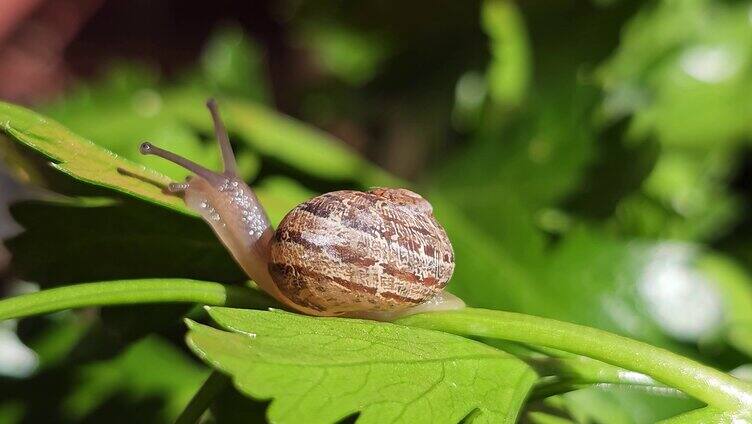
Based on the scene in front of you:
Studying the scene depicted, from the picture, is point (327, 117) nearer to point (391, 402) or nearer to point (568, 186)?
point (568, 186)

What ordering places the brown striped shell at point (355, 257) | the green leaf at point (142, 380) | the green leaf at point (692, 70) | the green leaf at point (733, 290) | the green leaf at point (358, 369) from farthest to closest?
the green leaf at point (692, 70) → the green leaf at point (733, 290) → the green leaf at point (142, 380) → the brown striped shell at point (355, 257) → the green leaf at point (358, 369)

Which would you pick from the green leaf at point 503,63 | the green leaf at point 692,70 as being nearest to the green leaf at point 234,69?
the green leaf at point 503,63

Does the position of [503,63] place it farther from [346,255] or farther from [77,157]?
[77,157]

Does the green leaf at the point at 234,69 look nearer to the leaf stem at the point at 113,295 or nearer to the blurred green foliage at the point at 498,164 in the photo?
the blurred green foliage at the point at 498,164

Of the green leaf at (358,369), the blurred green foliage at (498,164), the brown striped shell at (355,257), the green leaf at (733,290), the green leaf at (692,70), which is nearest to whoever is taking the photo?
the green leaf at (358,369)

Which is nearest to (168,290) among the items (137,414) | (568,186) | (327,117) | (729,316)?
(137,414)

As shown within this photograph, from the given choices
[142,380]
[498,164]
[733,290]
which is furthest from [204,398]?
[733,290]

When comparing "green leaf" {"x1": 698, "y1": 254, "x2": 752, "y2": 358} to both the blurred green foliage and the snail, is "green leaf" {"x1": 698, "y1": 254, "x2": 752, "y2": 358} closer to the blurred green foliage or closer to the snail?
the blurred green foliage
